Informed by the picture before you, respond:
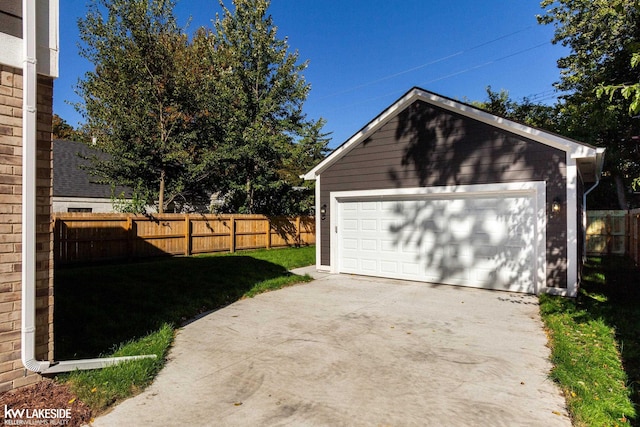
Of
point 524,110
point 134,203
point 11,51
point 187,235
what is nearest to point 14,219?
point 11,51

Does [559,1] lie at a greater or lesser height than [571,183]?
greater

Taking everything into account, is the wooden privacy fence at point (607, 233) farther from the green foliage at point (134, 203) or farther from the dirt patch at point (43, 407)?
the green foliage at point (134, 203)

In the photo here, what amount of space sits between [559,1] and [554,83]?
4475mm

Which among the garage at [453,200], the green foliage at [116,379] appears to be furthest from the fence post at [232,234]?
the green foliage at [116,379]

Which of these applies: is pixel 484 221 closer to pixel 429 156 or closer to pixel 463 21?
pixel 429 156

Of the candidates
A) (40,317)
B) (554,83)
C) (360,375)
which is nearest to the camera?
(40,317)

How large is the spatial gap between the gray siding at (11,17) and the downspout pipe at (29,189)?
44mm

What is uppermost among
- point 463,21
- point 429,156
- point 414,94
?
point 463,21

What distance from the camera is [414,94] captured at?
30.1 feet

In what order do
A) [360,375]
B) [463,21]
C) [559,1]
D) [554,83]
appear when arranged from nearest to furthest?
[360,375] → [463,21] → [559,1] → [554,83]

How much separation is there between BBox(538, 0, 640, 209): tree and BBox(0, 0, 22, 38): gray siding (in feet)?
58.1

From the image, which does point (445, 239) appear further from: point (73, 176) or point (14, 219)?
point (73, 176)

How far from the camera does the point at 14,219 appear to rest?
122 inches

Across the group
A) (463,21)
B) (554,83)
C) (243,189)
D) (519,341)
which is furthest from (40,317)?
(554,83)
